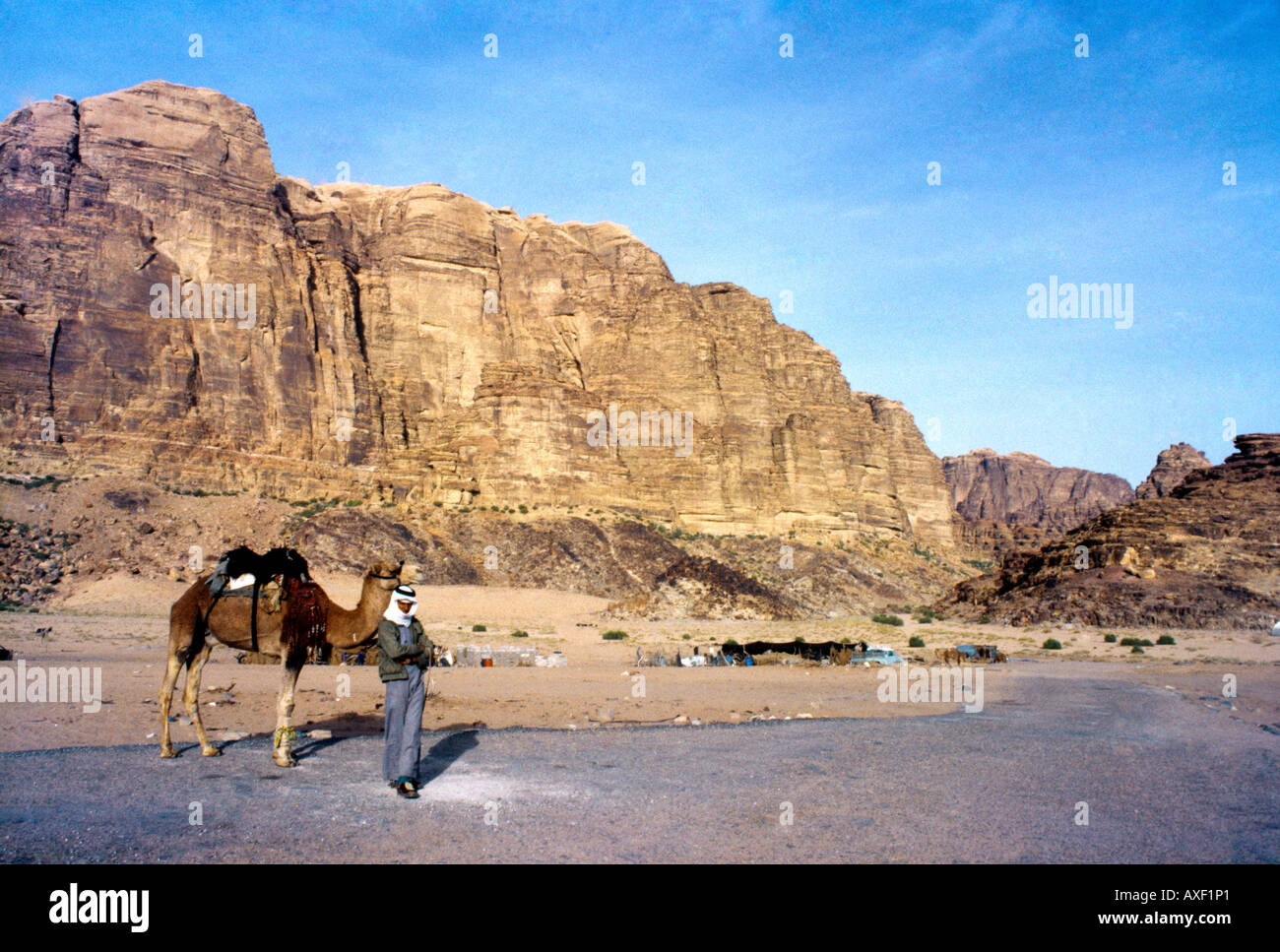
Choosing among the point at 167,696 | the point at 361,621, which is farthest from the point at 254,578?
the point at 167,696

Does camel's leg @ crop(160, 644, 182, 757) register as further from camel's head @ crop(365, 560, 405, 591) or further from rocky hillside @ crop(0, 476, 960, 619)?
rocky hillside @ crop(0, 476, 960, 619)

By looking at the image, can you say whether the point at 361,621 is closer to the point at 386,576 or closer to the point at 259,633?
the point at 386,576

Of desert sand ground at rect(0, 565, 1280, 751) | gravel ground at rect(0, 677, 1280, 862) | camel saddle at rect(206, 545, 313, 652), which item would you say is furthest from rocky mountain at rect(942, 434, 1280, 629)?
camel saddle at rect(206, 545, 313, 652)

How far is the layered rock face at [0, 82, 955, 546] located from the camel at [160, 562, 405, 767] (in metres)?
53.9

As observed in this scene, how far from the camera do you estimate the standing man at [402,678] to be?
23.6 ft

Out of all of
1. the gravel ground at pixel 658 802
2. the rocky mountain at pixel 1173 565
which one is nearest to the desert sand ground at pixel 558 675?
the rocky mountain at pixel 1173 565

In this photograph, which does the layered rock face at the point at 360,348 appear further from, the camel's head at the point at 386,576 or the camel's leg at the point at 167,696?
the camel's head at the point at 386,576

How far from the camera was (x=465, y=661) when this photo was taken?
979 inches

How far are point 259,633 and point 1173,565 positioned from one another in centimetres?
4914

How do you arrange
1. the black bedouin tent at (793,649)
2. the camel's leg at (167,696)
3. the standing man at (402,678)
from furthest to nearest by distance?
the black bedouin tent at (793,649), the camel's leg at (167,696), the standing man at (402,678)

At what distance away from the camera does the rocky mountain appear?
41156 millimetres

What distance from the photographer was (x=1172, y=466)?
131m

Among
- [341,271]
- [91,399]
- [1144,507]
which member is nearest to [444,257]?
[341,271]

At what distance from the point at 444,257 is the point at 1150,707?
80098mm
